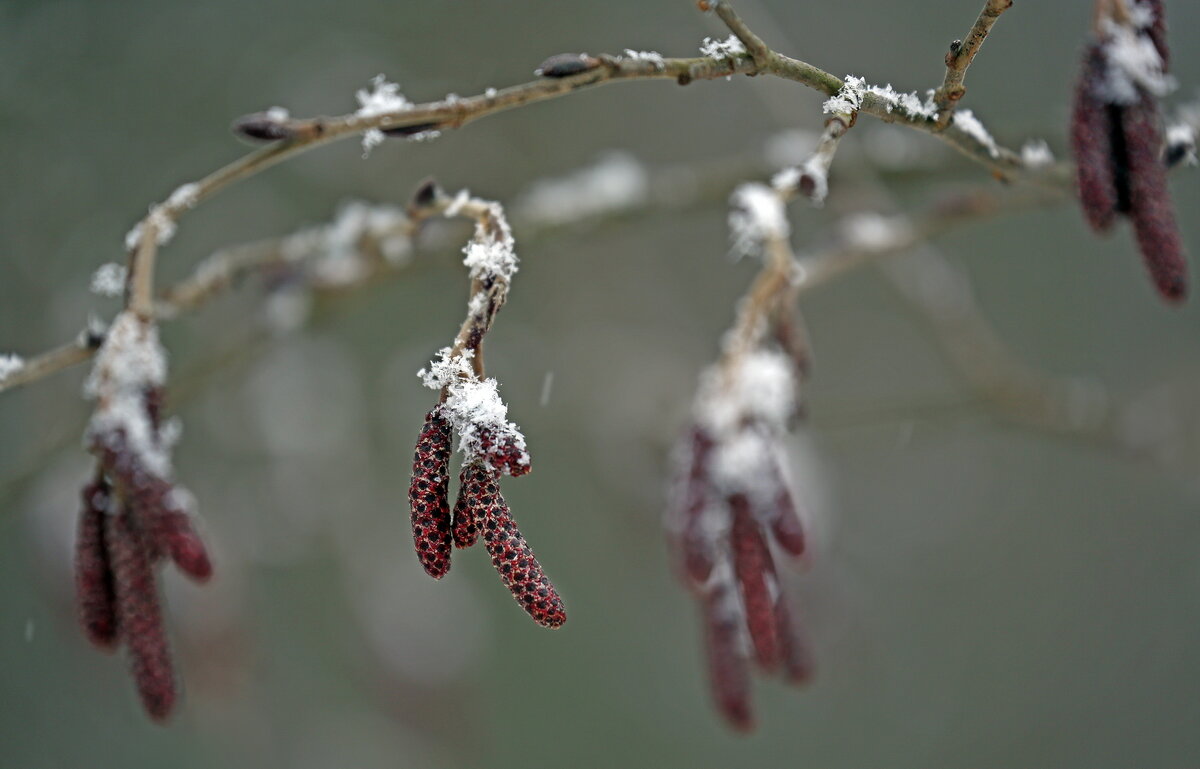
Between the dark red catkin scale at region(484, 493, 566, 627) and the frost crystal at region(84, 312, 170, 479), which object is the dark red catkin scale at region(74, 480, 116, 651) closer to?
the frost crystal at region(84, 312, 170, 479)

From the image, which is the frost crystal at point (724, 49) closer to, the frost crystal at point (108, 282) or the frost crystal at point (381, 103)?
the frost crystal at point (381, 103)

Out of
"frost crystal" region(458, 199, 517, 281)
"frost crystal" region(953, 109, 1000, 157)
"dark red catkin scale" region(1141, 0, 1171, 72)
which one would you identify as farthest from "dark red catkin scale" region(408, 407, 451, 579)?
"dark red catkin scale" region(1141, 0, 1171, 72)

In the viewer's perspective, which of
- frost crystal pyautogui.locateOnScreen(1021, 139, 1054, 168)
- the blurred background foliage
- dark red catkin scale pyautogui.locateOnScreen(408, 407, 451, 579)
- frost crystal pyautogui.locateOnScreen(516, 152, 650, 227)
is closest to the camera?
dark red catkin scale pyautogui.locateOnScreen(408, 407, 451, 579)

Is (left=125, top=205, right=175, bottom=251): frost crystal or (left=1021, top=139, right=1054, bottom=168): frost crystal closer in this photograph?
(left=125, top=205, right=175, bottom=251): frost crystal

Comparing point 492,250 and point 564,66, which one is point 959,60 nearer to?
point 564,66

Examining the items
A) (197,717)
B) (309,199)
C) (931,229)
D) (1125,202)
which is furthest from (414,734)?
(1125,202)

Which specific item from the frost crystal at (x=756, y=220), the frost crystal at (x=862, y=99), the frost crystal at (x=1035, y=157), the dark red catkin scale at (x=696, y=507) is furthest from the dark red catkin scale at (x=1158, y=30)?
the dark red catkin scale at (x=696, y=507)

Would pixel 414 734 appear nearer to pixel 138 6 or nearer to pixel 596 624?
pixel 596 624
